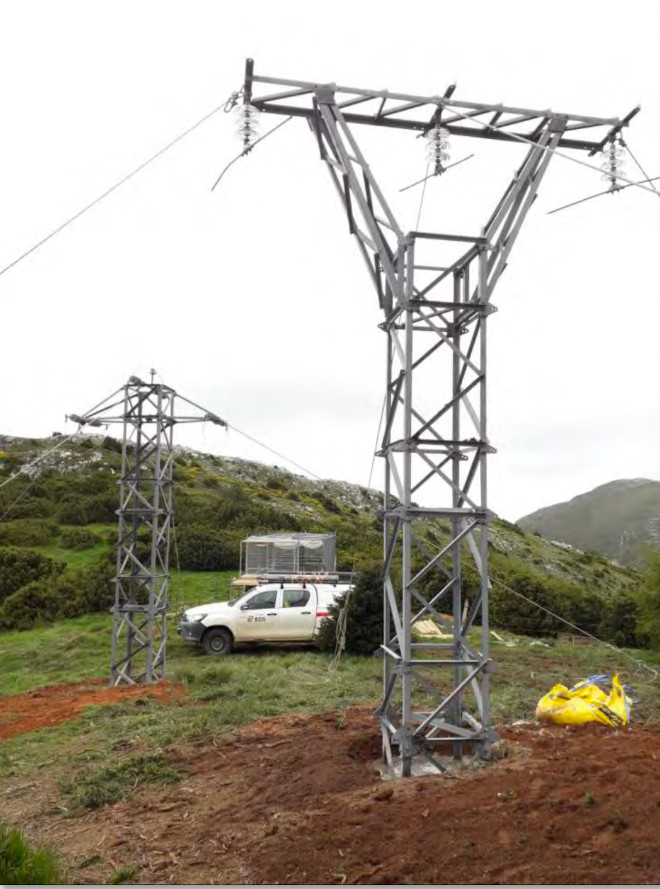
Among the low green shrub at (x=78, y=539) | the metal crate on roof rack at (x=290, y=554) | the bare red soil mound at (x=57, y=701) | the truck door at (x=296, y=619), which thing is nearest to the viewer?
the bare red soil mound at (x=57, y=701)

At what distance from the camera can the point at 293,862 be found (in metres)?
5.11

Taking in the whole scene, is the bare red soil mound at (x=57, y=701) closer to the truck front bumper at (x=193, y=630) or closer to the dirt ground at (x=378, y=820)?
the truck front bumper at (x=193, y=630)

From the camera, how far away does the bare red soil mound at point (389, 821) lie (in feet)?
15.2

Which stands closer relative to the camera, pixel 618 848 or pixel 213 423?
pixel 618 848

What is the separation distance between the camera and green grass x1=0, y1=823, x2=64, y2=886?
176 inches

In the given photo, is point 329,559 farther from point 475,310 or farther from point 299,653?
point 475,310

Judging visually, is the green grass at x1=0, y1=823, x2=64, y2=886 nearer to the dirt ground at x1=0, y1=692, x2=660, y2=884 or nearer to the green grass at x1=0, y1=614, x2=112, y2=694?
the dirt ground at x1=0, y1=692, x2=660, y2=884

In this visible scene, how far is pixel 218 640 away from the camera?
16594 millimetres

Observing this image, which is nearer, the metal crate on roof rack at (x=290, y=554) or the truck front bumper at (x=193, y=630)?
the truck front bumper at (x=193, y=630)

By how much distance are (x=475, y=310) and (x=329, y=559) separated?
688 inches

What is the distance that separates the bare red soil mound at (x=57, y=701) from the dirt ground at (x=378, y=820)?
2.97m

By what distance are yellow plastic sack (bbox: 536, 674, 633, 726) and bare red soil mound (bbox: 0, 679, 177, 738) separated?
6.54 metres

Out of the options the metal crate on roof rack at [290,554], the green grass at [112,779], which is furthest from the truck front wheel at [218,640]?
the green grass at [112,779]

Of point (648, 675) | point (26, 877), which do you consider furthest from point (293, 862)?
point (648, 675)
